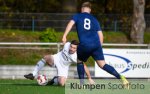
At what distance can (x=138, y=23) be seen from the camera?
33.2 metres

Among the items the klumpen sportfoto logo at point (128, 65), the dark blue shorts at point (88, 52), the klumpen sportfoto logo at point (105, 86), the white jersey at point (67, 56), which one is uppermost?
the dark blue shorts at point (88, 52)

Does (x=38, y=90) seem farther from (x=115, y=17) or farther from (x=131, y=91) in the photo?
(x=115, y=17)

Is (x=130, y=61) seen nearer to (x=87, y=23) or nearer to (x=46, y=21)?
(x=87, y=23)

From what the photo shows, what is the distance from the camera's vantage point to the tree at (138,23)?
32.6m

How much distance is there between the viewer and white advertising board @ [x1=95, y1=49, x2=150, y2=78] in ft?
70.0

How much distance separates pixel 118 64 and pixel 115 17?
13.5 metres

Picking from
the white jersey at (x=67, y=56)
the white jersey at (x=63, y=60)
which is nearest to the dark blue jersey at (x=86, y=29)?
the white jersey at (x=67, y=56)

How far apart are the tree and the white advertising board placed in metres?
10.9

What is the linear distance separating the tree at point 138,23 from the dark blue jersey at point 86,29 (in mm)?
17396

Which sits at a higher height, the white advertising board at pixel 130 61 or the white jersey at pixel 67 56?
the white jersey at pixel 67 56

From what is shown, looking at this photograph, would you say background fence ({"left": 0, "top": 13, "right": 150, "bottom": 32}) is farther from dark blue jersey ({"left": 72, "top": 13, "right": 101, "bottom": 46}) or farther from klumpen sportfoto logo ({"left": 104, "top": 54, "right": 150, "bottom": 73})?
dark blue jersey ({"left": 72, "top": 13, "right": 101, "bottom": 46})

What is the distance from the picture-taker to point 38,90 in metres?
15.4

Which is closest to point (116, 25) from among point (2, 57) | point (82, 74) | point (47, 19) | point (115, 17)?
point (115, 17)

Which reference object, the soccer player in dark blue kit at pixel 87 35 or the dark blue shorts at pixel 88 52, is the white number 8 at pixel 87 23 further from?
the dark blue shorts at pixel 88 52
